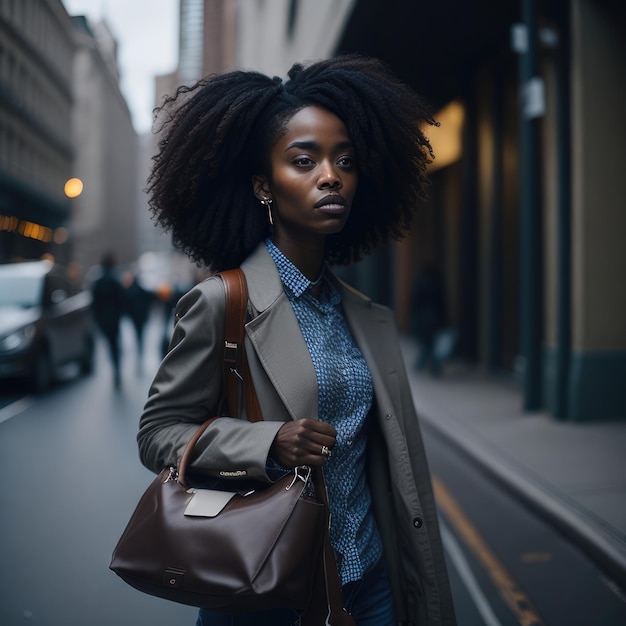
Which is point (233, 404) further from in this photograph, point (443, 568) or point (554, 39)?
point (554, 39)

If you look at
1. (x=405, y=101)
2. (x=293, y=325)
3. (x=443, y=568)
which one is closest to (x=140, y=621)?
(x=443, y=568)

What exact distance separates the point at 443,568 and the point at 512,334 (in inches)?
408

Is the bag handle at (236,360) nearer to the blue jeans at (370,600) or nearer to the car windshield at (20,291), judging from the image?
the blue jeans at (370,600)

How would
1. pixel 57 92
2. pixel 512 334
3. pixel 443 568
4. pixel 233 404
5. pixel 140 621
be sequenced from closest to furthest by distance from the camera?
pixel 233 404
pixel 443 568
pixel 140 621
pixel 57 92
pixel 512 334

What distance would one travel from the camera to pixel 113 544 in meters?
4.64

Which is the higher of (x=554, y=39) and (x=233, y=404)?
(x=554, y=39)

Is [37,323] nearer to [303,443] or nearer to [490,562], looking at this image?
[490,562]

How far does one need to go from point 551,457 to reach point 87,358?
8808 millimetres

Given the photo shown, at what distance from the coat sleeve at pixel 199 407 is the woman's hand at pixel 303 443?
29 millimetres

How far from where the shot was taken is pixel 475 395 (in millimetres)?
10242

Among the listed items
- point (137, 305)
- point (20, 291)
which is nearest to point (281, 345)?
point (20, 291)

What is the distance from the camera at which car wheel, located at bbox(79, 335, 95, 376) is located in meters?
13.0

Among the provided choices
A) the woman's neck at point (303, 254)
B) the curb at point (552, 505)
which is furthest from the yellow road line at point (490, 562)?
the woman's neck at point (303, 254)

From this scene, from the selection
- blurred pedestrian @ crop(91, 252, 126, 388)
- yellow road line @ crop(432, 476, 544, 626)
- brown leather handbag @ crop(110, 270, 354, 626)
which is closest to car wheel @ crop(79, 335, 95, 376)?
blurred pedestrian @ crop(91, 252, 126, 388)
